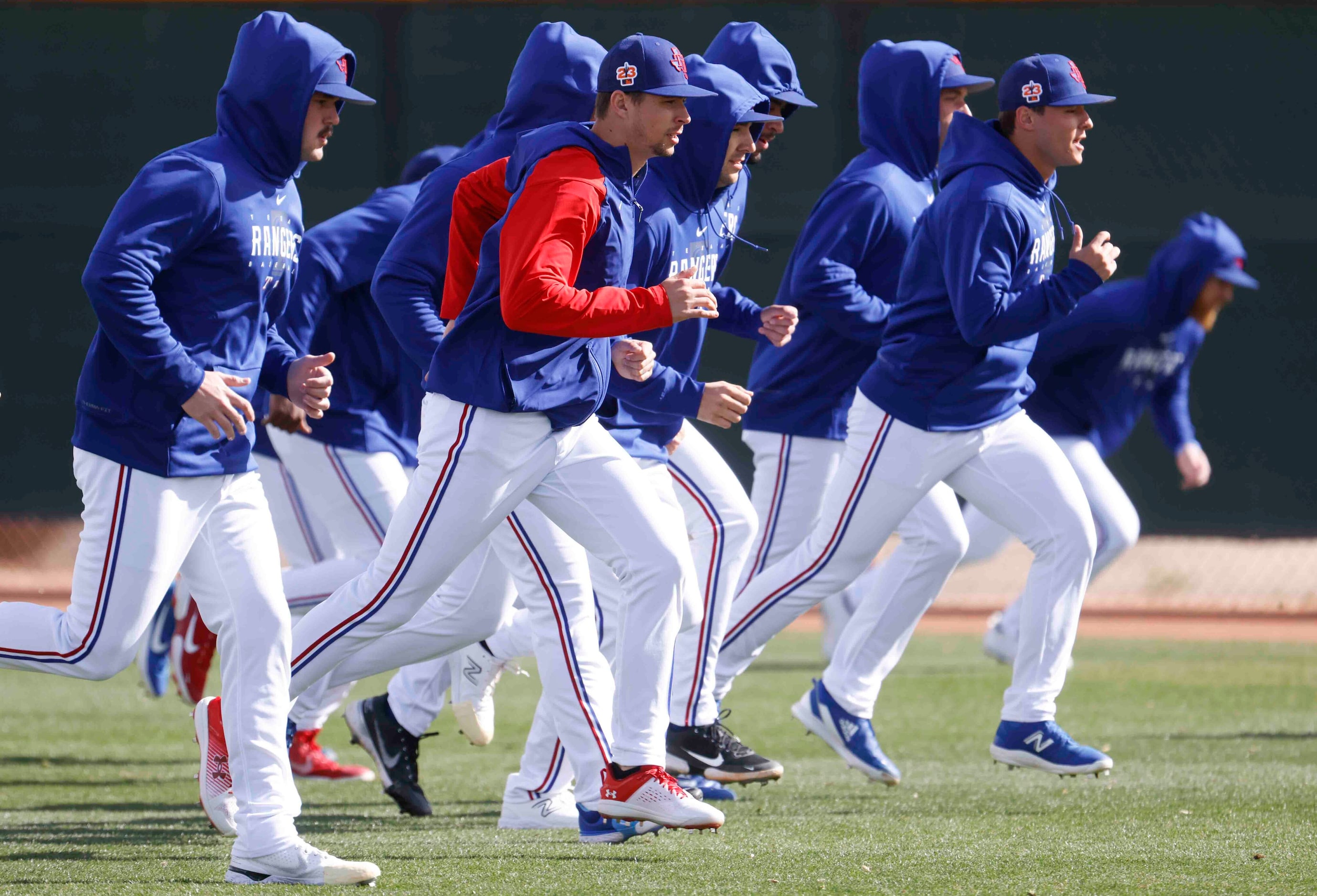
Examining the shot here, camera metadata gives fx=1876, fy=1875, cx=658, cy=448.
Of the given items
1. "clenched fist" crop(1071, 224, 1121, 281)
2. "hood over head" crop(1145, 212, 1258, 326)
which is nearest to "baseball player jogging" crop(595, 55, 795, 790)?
"clenched fist" crop(1071, 224, 1121, 281)

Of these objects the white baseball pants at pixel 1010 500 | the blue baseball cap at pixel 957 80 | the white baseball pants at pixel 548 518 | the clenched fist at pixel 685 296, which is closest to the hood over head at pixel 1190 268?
the blue baseball cap at pixel 957 80

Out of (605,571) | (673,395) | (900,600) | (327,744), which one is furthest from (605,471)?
(327,744)

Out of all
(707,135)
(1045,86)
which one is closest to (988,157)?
(1045,86)

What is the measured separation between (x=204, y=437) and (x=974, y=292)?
7.06ft

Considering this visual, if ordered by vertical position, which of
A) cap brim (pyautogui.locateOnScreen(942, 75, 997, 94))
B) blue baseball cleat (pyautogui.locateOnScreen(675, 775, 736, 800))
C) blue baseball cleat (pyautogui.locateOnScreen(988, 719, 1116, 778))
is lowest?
blue baseball cleat (pyautogui.locateOnScreen(675, 775, 736, 800))

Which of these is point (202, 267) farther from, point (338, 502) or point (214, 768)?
point (338, 502)

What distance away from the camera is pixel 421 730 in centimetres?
548

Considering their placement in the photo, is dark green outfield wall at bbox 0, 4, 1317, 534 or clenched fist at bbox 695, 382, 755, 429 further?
dark green outfield wall at bbox 0, 4, 1317, 534

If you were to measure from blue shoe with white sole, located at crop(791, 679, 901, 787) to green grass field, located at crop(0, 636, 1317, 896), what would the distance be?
0.07 metres

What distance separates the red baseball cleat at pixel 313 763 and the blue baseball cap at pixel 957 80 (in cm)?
298

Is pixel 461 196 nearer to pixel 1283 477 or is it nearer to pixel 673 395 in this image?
pixel 673 395

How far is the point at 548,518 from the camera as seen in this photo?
14.8ft

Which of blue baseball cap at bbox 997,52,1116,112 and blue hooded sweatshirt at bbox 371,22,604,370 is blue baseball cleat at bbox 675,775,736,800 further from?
blue baseball cap at bbox 997,52,1116,112

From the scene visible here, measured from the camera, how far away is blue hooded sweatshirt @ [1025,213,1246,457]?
8039 mm
